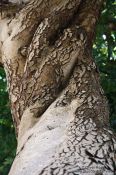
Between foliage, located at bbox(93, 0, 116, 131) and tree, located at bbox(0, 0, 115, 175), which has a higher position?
tree, located at bbox(0, 0, 115, 175)

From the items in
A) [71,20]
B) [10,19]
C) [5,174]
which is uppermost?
[10,19]

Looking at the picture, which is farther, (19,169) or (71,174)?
(19,169)

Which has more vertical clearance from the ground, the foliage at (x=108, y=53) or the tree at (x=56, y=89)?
the tree at (x=56, y=89)

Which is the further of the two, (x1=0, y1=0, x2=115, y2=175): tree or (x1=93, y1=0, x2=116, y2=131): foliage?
(x1=93, y1=0, x2=116, y2=131): foliage

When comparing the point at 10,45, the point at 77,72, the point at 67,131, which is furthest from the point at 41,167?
the point at 10,45

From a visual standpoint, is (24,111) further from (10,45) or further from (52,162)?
(52,162)

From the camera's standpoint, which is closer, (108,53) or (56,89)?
(56,89)

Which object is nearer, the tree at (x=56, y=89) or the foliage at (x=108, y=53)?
the tree at (x=56, y=89)

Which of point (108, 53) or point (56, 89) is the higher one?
point (56, 89)
